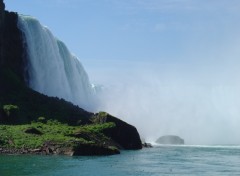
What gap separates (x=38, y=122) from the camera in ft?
452

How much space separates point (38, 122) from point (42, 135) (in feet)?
69.7

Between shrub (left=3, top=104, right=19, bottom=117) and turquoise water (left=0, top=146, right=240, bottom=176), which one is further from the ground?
shrub (left=3, top=104, right=19, bottom=117)

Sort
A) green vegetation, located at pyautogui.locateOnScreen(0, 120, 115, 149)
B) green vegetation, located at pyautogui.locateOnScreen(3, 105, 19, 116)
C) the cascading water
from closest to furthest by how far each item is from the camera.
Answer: green vegetation, located at pyautogui.locateOnScreen(0, 120, 115, 149) < green vegetation, located at pyautogui.locateOnScreen(3, 105, 19, 116) < the cascading water

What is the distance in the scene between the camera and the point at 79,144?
4350 inches

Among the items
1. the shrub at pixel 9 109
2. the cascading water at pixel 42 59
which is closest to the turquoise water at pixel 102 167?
the shrub at pixel 9 109

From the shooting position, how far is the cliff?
109438mm

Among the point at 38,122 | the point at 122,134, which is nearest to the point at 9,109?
the point at 38,122

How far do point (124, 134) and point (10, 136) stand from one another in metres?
39.5

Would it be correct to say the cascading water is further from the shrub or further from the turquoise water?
the turquoise water

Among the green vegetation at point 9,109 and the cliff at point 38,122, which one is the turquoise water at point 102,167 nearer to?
the cliff at point 38,122

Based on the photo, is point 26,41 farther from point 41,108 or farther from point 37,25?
point 41,108

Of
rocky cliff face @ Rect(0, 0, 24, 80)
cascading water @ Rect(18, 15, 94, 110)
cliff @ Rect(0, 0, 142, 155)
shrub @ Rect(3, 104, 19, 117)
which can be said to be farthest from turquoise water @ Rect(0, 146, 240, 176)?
cascading water @ Rect(18, 15, 94, 110)

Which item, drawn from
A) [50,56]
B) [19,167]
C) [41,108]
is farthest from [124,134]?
[19,167]

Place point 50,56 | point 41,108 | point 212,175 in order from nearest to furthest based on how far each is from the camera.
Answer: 1. point 212,175
2. point 41,108
3. point 50,56
